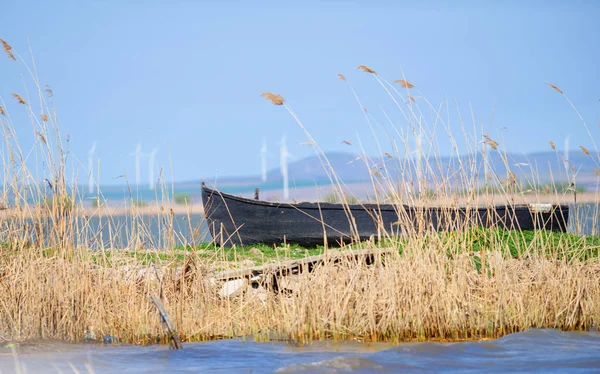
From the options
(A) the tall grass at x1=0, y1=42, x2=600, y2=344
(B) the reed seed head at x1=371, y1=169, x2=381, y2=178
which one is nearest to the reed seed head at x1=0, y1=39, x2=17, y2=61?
(A) the tall grass at x1=0, y1=42, x2=600, y2=344

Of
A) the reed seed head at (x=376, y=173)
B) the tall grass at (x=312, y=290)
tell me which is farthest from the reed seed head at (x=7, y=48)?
the reed seed head at (x=376, y=173)

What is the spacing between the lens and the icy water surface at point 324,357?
5.73 meters

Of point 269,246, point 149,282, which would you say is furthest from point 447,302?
point 269,246

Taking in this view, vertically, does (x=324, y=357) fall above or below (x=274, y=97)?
below

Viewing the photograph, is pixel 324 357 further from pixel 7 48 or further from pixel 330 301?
pixel 7 48

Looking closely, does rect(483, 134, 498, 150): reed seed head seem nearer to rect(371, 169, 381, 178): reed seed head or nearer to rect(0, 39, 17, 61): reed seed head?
rect(371, 169, 381, 178): reed seed head

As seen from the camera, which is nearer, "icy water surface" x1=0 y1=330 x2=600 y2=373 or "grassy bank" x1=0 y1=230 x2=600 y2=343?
"icy water surface" x1=0 y1=330 x2=600 y2=373

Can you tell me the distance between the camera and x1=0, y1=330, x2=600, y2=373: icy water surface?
226 inches

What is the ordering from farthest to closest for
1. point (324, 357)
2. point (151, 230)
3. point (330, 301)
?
point (151, 230), point (330, 301), point (324, 357)

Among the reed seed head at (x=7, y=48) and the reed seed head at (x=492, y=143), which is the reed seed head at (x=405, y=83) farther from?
the reed seed head at (x=7, y=48)

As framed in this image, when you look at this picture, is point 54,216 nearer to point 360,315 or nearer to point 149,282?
point 149,282

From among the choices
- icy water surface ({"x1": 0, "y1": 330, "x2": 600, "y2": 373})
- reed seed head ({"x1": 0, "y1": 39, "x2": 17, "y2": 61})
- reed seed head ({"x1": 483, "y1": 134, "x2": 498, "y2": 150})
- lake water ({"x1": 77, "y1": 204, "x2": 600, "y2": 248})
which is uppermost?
reed seed head ({"x1": 0, "y1": 39, "x2": 17, "y2": 61})

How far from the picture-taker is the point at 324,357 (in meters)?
5.92

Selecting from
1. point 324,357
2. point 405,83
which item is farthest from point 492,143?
point 324,357
